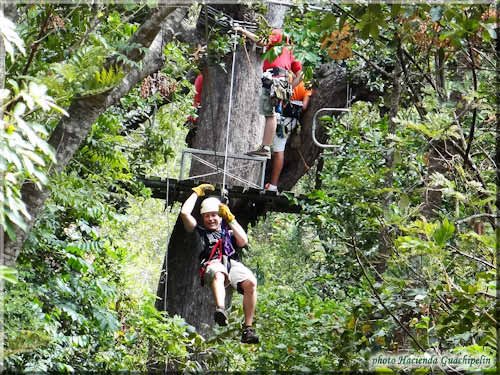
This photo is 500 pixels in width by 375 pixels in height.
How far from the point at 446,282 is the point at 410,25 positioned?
1371 mm

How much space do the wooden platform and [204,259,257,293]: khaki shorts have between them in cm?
141

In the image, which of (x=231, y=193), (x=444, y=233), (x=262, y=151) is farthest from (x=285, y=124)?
(x=444, y=233)

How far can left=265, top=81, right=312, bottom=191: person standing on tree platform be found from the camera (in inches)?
333

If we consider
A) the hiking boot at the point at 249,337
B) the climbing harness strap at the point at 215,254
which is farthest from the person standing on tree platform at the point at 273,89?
the hiking boot at the point at 249,337

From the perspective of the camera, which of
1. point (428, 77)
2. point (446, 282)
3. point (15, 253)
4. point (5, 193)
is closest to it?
point (5, 193)

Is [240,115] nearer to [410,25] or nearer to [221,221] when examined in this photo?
[221,221]

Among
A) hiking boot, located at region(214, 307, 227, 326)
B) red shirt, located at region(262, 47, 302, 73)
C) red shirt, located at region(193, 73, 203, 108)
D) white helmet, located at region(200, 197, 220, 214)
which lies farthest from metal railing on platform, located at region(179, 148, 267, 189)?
hiking boot, located at region(214, 307, 227, 326)

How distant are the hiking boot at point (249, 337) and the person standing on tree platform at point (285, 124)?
2.25m

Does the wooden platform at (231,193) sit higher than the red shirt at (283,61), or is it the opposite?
the red shirt at (283,61)

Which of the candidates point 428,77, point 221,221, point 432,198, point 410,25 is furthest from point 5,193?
point 432,198

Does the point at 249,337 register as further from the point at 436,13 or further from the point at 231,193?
the point at 436,13

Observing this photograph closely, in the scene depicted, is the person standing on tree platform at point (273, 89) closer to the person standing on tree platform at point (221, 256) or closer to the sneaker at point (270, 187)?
the sneaker at point (270, 187)

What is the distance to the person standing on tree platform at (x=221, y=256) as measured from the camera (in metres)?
6.12

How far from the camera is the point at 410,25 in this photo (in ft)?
15.6
